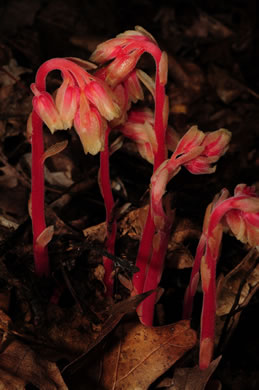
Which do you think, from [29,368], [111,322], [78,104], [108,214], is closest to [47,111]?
[78,104]

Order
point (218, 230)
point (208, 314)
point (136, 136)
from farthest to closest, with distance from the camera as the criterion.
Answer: point (136, 136)
point (208, 314)
point (218, 230)

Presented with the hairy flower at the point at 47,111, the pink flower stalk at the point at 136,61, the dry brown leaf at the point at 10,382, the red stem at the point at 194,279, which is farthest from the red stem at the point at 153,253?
the dry brown leaf at the point at 10,382

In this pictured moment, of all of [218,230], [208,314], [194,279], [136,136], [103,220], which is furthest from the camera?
[103,220]

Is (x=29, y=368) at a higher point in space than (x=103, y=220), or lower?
higher

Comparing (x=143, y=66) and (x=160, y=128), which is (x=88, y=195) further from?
(x=143, y=66)

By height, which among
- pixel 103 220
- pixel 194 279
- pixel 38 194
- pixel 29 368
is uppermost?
pixel 38 194

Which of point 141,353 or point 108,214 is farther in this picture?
point 108,214

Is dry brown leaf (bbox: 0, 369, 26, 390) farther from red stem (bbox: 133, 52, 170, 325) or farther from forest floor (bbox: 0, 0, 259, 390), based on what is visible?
red stem (bbox: 133, 52, 170, 325)

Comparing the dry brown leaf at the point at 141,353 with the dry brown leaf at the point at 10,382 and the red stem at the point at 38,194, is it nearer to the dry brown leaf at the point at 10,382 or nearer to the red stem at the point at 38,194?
the dry brown leaf at the point at 10,382

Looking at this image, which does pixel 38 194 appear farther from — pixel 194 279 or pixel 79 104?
pixel 194 279
